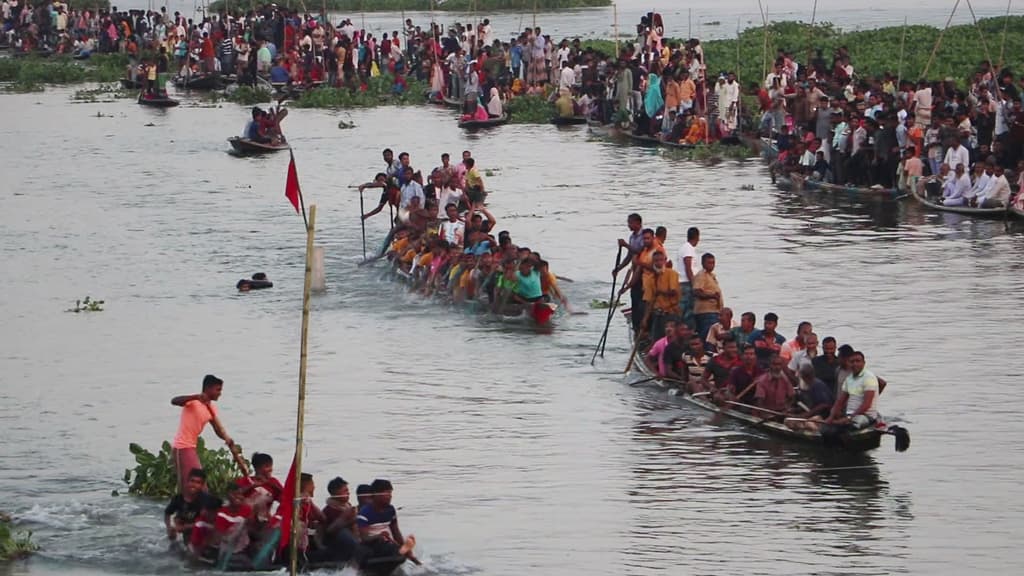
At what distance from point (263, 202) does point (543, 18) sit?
48.3 m

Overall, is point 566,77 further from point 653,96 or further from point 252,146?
point 252,146

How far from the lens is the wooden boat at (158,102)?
54188mm

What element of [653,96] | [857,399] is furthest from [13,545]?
[653,96]

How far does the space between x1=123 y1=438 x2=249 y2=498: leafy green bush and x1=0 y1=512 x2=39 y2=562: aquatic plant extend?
144 cm

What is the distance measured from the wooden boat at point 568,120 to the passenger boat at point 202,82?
619 inches

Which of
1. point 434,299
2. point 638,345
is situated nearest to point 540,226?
point 434,299

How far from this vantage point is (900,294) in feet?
86.6

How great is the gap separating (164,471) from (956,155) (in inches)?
660

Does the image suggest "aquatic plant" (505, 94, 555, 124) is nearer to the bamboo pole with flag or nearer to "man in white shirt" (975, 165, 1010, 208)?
"man in white shirt" (975, 165, 1010, 208)

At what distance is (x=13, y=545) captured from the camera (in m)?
16.2

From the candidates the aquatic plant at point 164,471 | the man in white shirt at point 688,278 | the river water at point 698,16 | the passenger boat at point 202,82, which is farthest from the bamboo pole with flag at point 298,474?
the river water at point 698,16

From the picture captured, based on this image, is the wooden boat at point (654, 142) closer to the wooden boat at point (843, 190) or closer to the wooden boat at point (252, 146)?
the wooden boat at point (843, 190)

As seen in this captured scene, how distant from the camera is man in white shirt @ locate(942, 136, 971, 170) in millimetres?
30375

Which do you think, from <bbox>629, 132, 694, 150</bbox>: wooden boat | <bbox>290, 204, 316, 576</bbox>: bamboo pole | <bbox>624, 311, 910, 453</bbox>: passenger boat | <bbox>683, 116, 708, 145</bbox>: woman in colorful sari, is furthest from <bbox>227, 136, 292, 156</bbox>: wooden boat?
<bbox>290, 204, 316, 576</bbox>: bamboo pole
